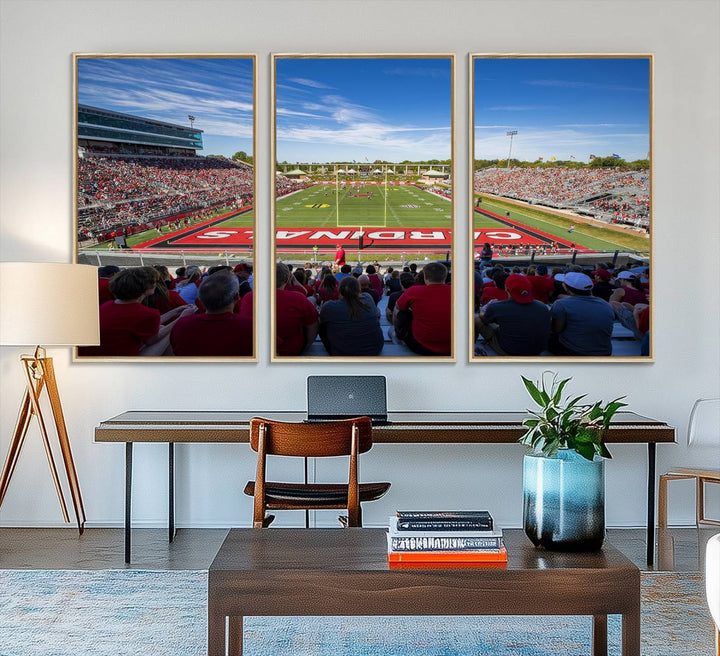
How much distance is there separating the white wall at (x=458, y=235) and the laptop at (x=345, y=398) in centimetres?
54

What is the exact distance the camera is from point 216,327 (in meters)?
4.75

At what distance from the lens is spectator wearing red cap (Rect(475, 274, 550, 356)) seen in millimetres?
4715

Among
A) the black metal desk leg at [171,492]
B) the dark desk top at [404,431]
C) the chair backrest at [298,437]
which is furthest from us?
the black metal desk leg at [171,492]

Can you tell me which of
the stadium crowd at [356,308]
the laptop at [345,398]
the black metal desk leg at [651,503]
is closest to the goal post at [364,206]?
the stadium crowd at [356,308]

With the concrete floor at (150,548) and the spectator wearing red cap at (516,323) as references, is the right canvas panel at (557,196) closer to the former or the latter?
the spectator wearing red cap at (516,323)

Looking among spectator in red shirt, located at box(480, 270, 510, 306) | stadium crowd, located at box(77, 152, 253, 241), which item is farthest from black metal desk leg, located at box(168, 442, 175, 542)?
spectator in red shirt, located at box(480, 270, 510, 306)

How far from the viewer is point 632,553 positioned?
4.17m

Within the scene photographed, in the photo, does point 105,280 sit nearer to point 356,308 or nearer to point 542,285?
point 356,308

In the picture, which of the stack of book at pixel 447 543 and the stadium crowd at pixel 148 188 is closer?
the stack of book at pixel 447 543

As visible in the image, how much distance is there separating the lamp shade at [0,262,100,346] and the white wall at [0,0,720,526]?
0.56 meters

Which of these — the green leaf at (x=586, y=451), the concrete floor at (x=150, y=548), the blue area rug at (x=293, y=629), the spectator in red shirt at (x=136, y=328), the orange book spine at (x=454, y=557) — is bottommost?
the concrete floor at (x=150, y=548)

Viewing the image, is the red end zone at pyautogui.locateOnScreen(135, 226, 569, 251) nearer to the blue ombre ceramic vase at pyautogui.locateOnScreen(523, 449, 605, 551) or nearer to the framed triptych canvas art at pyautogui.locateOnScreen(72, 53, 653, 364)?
the framed triptych canvas art at pyautogui.locateOnScreen(72, 53, 653, 364)

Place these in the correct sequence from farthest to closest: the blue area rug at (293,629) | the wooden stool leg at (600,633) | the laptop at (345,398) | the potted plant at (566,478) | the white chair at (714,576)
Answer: the laptop at (345,398), the blue area rug at (293,629), the wooden stool leg at (600,633), the potted plant at (566,478), the white chair at (714,576)

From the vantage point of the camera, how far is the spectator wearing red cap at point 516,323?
15.5 ft
